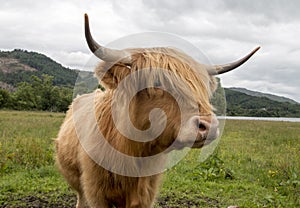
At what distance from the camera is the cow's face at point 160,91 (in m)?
2.37

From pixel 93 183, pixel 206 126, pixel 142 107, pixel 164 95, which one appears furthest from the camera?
pixel 93 183

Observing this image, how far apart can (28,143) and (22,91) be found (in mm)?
62780

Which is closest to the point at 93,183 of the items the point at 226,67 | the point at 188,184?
the point at 226,67

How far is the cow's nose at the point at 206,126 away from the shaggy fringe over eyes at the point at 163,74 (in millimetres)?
169

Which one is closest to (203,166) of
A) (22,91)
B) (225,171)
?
(225,171)

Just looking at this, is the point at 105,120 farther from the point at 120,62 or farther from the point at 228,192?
the point at 228,192

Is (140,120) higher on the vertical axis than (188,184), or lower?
higher

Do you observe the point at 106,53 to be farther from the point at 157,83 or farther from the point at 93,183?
the point at 93,183

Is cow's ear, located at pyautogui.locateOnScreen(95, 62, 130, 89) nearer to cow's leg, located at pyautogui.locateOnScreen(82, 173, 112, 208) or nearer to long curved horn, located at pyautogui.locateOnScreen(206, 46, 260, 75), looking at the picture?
long curved horn, located at pyautogui.locateOnScreen(206, 46, 260, 75)

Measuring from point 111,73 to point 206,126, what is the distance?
0.95 meters

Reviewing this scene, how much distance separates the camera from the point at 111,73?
2717 mm

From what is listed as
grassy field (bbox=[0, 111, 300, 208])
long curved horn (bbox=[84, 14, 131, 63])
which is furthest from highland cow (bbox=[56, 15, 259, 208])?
grassy field (bbox=[0, 111, 300, 208])

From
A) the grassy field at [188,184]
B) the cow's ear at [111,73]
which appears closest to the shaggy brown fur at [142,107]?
the cow's ear at [111,73]

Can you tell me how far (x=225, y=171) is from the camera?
7309mm
